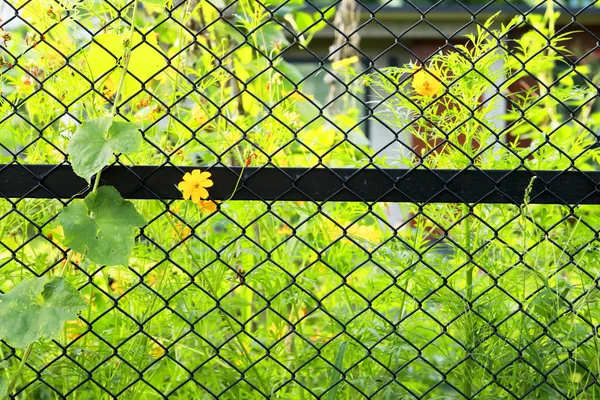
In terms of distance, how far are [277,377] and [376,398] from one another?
0.28 metres

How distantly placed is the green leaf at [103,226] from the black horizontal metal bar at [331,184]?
0.17 feet

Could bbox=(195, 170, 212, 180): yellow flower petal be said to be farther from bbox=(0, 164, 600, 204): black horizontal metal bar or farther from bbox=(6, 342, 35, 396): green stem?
bbox=(6, 342, 35, 396): green stem

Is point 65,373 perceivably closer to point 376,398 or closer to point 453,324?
point 376,398

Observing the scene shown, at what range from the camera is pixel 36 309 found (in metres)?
1.53

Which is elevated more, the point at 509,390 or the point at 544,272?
the point at 544,272

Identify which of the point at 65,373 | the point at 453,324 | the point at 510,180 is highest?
the point at 510,180

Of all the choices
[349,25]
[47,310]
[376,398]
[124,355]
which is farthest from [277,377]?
[349,25]

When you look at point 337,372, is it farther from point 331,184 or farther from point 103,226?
point 103,226

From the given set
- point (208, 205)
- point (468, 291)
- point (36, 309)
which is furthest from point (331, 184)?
point (36, 309)

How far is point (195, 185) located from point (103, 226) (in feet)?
0.66

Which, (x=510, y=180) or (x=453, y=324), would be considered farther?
(x=453, y=324)

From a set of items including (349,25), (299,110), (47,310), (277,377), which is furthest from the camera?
(349,25)

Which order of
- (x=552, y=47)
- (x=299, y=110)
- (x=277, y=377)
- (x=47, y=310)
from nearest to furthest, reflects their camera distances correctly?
(x=47, y=310) < (x=552, y=47) < (x=277, y=377) < (x=299, y=110)

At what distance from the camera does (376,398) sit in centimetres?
180
